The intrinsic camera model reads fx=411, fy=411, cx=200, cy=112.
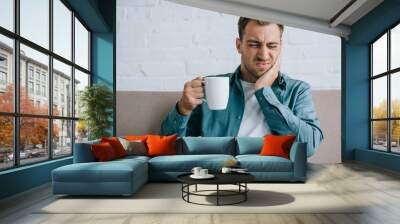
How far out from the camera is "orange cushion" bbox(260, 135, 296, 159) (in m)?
5.93

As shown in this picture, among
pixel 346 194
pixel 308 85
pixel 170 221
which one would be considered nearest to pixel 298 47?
pixel 308 85

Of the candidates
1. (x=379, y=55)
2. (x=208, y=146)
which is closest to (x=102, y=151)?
(x=208, y=146)

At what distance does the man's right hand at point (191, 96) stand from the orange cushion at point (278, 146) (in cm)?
155

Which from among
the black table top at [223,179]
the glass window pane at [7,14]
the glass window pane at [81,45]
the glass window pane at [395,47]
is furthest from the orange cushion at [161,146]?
the glass window pane at [395,47]

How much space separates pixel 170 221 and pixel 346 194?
236 cm

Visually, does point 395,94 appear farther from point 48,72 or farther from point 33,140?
point 33,140

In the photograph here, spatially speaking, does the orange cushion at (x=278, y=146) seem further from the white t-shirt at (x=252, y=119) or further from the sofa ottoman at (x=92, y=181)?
the sofa ottoman at (x=92, y=181)

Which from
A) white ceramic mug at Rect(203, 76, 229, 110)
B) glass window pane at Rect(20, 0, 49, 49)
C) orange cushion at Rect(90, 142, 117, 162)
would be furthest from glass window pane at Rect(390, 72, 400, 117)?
glass window pane at Rect(20, 0, 49, 49)

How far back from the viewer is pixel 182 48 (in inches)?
293

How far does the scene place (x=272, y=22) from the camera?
700 centimetres

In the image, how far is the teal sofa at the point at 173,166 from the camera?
461cm

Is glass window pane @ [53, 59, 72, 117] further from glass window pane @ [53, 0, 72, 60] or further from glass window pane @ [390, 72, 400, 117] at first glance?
glass window pane @ [390, 72, 400, 117]

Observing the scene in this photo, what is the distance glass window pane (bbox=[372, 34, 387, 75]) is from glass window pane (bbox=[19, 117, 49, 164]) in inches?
235

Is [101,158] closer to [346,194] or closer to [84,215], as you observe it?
[84,215]
